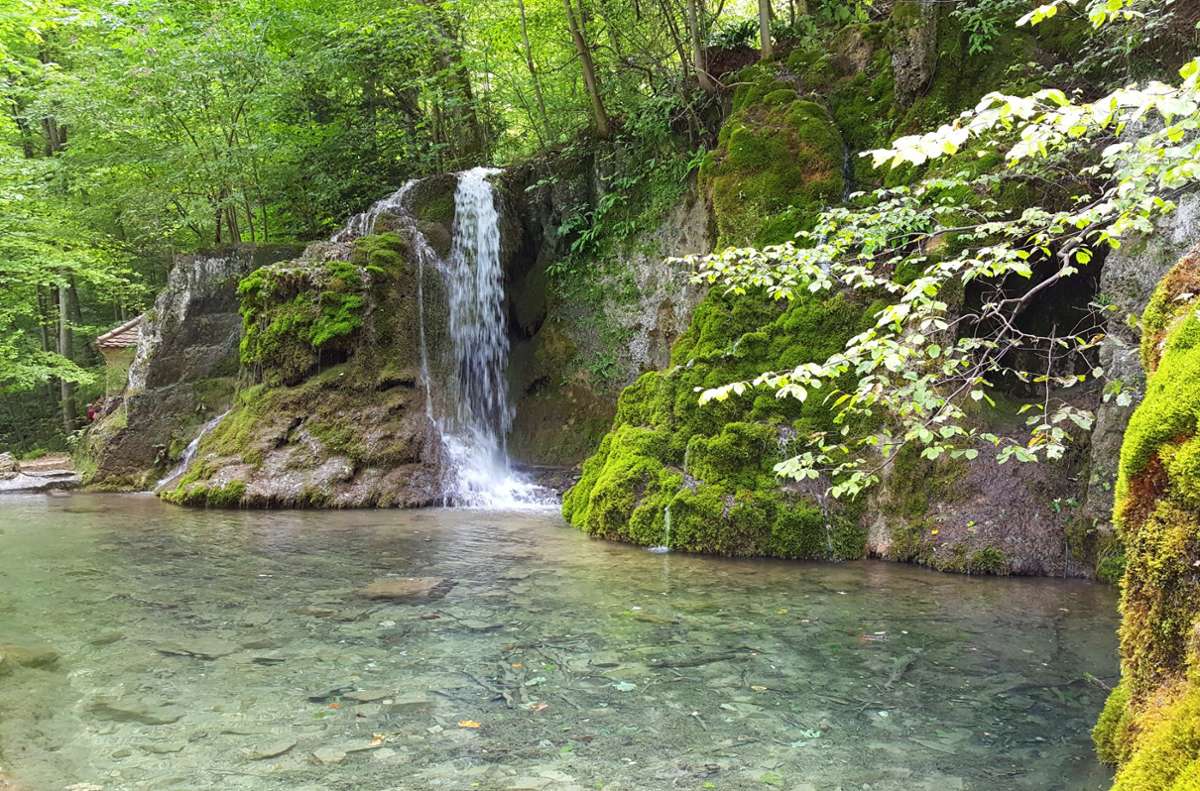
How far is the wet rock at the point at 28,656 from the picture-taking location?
4633 millimetres

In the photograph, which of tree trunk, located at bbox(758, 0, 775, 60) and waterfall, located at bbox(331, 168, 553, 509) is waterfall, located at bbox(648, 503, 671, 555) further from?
tree trunk, located at bbox(758, 0, 775, 60)

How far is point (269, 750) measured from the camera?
356cm

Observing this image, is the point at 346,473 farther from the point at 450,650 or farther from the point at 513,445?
the point at 450,650

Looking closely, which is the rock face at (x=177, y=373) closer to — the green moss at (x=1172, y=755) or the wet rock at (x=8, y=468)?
the wet rock at (x=8, y=468)

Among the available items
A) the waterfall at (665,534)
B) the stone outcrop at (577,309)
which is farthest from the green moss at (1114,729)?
the stone outcrop at (577,309)

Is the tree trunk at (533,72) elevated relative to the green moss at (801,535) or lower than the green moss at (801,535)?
elevated

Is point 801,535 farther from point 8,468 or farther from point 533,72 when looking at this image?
Answer: point 8,468

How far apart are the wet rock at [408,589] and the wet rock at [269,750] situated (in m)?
2.54

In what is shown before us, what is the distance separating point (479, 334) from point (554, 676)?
10.8 meters

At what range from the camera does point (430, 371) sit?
13.5 m

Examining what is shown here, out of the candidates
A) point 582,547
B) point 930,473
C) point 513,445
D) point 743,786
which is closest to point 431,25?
point 513,445

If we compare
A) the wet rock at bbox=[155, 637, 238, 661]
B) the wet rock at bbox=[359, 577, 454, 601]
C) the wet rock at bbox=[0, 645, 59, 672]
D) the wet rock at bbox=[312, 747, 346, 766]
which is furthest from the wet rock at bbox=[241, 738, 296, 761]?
the wet rock at bbox=[359, 577, 454, 601]

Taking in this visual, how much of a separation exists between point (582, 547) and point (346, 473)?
17.6ft

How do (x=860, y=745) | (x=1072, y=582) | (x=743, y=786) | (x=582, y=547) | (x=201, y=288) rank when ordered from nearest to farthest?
(x=743, y=786), (x=860, y=745), (x=1072, y=582), (x=582, y=547), (x=201, y=288)
